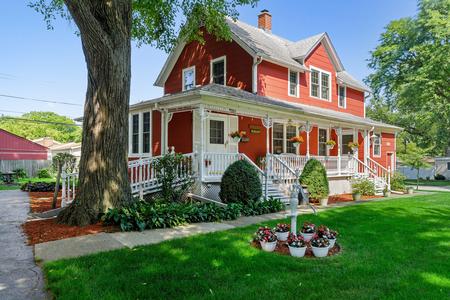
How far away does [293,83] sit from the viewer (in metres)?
16.5

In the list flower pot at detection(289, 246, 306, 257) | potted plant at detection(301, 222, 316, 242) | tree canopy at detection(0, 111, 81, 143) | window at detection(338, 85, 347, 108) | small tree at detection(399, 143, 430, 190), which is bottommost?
flower pot at detection(289, 246, 306, 257)

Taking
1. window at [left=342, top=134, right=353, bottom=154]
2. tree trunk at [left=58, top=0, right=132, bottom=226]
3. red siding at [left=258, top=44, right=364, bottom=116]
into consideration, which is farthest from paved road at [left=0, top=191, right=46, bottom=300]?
window at [left=342, top=134, right=353, bottom=154]

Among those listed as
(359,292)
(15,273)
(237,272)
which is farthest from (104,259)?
(359,292)

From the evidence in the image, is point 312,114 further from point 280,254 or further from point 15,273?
point 15,273

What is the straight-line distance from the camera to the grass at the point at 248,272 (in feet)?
12.1

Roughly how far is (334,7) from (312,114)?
7.84 m

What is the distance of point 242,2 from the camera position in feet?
42.6

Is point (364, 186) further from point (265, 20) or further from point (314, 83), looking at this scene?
point (265, 20)

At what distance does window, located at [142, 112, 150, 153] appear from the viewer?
13.8 meters

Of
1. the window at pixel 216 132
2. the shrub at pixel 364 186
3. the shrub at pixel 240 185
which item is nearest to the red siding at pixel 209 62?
the window at pixel 216 132

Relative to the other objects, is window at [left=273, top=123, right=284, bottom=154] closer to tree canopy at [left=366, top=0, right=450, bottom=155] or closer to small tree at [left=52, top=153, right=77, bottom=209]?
small tree at [left=52, top=153, right=77, bottom=209]

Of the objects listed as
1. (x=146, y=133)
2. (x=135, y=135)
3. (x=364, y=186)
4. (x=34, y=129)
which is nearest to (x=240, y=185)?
(x=146, y=133)

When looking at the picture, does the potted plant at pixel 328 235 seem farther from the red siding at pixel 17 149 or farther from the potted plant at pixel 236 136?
the red siding at pixel 17 149

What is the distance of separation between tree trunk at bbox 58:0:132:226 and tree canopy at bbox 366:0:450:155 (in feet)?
78.7
